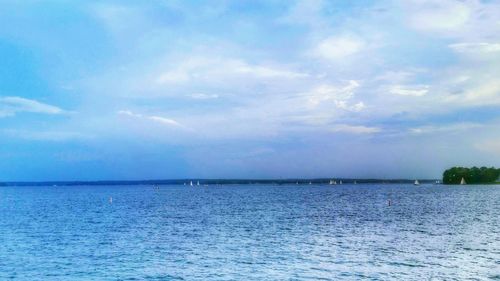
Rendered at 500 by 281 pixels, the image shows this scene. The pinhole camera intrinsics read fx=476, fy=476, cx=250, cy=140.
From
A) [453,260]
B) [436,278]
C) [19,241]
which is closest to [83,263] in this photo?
[19,241]

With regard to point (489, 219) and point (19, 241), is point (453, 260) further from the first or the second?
point (19, 241)

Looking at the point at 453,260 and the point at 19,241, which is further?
the point at 19,241

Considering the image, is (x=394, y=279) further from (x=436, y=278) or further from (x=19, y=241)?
(x=19, y=241)

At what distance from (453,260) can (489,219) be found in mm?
49568

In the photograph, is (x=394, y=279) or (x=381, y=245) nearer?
(x=394, y=279)

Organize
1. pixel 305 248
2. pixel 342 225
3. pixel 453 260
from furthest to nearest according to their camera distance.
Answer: pixel 342 225
pixel 305 248
pixel 453 260

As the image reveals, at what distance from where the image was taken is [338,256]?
51.5 meters

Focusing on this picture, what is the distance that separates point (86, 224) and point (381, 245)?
5805 centimetres

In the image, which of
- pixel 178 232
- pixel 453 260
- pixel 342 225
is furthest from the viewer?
pixel 342 225

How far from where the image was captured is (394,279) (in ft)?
133

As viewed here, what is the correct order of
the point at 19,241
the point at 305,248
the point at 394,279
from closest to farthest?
1. the point at 394,279
2. the point at 305,248
3. the point at 19,241

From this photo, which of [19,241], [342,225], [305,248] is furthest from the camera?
[342,225]

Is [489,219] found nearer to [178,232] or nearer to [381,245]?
[381,245]

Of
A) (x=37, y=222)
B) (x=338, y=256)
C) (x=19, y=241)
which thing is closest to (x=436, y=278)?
(x=338, y=256)
